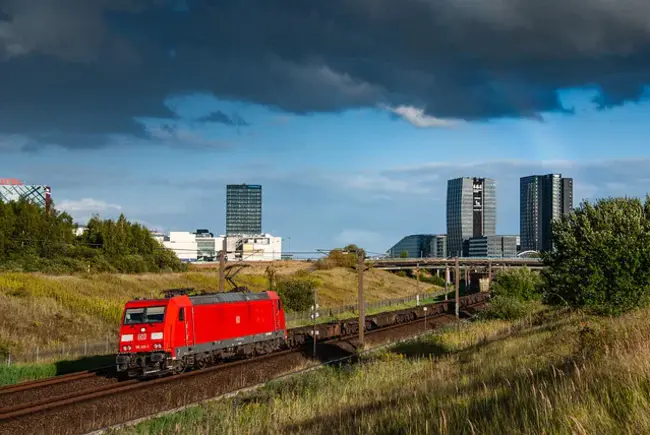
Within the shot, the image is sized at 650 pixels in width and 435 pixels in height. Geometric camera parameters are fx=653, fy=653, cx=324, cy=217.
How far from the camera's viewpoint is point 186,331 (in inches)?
1199

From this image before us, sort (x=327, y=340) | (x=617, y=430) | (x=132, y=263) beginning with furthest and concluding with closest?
1. (x=132, y=263)
2. (x=327, y=340)
3. (x=617, y=430)

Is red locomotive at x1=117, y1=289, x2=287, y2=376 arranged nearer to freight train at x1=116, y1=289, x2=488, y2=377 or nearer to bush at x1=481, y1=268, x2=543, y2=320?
freight train at x1=116, y1=289, x2=488, y2=377

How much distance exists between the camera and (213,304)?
109 feet

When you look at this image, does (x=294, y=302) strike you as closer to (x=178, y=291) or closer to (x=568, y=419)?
(x=178, y=291)

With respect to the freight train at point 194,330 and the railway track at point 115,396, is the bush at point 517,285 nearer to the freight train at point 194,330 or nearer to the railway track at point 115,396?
the freight train at point 194,330

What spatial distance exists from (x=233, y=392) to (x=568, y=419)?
19189 millimetres

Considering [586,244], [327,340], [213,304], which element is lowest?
[327,340]

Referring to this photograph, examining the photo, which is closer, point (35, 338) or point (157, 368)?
point (157, 368)

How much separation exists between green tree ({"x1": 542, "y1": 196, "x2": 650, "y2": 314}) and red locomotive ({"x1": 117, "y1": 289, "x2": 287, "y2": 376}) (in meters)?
16.3

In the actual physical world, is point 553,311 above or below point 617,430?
below

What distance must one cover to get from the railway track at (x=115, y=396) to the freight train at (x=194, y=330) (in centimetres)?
94

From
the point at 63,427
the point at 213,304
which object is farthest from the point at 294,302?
the point at 63,427

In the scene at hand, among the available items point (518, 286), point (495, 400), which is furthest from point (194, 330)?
Result: point (518, 286)

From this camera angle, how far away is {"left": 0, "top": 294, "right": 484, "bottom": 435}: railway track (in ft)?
64.1
